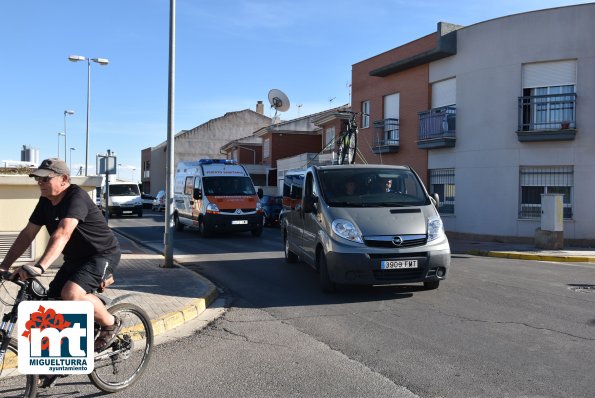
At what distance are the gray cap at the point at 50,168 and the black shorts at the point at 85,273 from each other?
0.71m

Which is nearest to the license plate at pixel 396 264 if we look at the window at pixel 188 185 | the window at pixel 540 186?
the window at pixel 540 186

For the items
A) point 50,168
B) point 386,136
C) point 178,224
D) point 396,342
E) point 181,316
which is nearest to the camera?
point 50,168

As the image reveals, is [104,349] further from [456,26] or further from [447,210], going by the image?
[456,26]

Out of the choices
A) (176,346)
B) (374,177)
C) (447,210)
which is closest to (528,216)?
(447,210)

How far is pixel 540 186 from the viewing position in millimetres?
17953

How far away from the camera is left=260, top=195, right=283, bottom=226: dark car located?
26.9 m

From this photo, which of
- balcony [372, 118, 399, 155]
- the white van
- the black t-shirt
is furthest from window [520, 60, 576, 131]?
the white van

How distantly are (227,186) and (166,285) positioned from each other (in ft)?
36.6

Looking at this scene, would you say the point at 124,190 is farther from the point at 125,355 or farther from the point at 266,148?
the point at 125,355

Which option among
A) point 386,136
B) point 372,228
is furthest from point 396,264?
point 386,136

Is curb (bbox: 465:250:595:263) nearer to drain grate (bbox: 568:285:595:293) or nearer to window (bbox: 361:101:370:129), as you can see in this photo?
drain grate (bbox: 568:285:595:293)

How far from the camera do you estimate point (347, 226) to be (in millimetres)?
8062

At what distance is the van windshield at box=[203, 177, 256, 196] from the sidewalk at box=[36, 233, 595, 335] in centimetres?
503

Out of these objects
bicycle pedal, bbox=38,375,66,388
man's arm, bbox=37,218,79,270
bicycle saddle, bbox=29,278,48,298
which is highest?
man's arm, bbox=37,218,79,270
